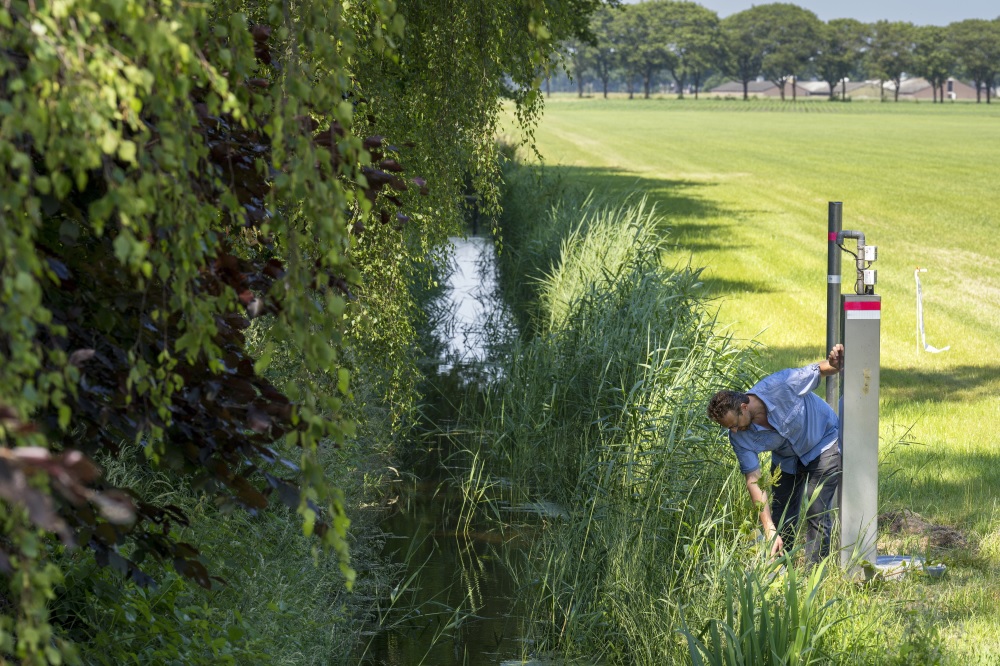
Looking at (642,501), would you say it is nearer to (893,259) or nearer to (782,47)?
(893,259)

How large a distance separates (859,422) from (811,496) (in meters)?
0.56

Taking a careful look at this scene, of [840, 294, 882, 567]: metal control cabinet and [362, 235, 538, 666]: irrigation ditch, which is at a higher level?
[840, 294, 882, 567]: metal control cabinet

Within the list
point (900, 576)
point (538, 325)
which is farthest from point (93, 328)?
point (538, 325)

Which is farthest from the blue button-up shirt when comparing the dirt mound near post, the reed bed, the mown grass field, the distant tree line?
the distant tree line

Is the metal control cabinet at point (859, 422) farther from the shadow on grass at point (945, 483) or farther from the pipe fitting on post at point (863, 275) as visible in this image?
the shadow on grass at point (945, 483)

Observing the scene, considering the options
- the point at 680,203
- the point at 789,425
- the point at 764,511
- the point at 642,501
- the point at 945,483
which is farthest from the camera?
the point at 680,203

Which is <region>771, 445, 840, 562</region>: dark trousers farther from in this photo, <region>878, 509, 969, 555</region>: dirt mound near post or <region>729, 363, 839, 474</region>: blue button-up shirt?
<region>878, 509, 969, 555</region>: dirt mound near post

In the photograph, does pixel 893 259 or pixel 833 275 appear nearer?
pixel 833 275

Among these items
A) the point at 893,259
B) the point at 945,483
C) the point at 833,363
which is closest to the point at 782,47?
the point at 893,259

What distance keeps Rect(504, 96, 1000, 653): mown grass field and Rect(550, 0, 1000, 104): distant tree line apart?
85.0 metres

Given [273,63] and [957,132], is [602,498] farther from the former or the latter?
[957,132]

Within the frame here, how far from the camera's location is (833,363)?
20.1 feet

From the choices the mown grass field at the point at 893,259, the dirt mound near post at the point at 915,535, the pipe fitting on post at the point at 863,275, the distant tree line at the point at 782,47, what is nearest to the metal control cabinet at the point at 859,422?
the pipe fitting on post at the point at 863,275

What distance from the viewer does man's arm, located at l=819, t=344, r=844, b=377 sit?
6.04 meters
